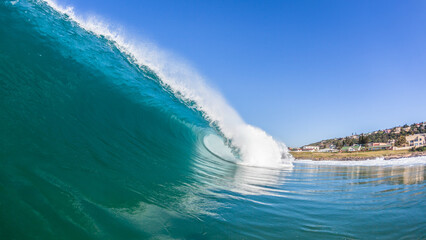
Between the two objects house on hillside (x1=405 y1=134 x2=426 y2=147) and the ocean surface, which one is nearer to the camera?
the ocean surface

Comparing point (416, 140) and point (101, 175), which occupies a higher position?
point (416, 140)

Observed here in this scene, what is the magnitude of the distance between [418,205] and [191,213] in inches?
150

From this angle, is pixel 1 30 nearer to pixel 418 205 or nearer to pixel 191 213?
pixel 191 213

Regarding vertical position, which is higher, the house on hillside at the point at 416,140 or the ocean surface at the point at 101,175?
the house on hillside at the point at 416,140

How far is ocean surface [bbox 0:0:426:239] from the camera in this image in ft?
7.32

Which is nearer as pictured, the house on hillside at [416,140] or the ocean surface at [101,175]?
the ocean surface at [101,175]

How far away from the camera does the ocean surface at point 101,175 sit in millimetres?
2230

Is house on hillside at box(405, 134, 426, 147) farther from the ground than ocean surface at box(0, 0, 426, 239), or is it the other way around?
house on hillside at box(405, 134, 426, 147)

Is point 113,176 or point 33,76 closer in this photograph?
point 113,176

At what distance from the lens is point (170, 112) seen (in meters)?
9.24

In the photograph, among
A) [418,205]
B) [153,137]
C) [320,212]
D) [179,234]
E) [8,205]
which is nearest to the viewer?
[8,205]

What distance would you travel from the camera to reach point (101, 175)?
10.7ft

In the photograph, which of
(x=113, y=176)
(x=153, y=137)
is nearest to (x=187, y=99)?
(x=153, y=137)

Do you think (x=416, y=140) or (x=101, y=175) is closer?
(x=101, y=175)
